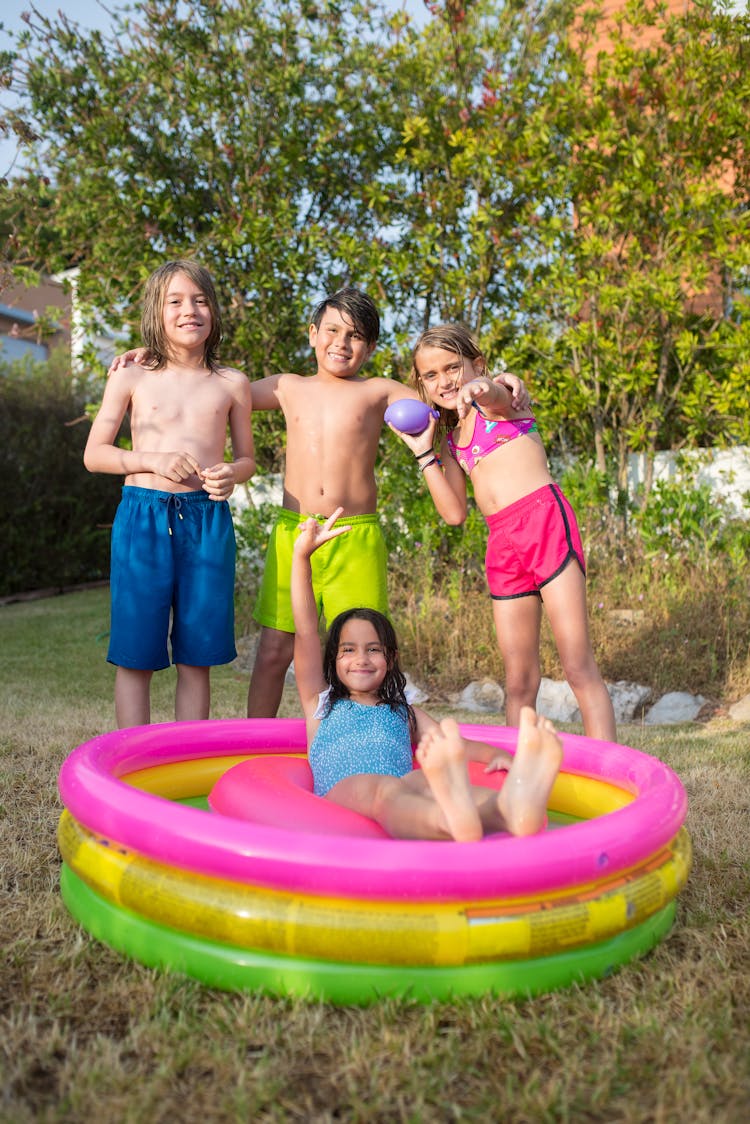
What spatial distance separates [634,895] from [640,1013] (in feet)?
0.78

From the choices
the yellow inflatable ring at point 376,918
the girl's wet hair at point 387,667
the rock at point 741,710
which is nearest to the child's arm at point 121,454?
the girl's wet hair at point 387,667

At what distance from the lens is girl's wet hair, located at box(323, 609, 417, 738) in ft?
9.58

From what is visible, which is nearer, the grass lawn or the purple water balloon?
the grass lawn

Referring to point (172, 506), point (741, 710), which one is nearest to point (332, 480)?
point (172, 506)

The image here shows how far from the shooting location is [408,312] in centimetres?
749

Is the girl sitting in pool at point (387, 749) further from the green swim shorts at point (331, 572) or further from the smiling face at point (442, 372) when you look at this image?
the smiling face at point (442, 372)

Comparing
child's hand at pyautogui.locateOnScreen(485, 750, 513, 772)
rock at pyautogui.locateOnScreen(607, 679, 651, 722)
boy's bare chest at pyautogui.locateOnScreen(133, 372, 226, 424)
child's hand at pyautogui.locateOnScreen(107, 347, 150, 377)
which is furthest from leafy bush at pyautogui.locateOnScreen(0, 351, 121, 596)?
child's hand at pyautogui.locateOnScreen(485, 750, 513, 772)

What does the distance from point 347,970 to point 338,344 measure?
2.38 m

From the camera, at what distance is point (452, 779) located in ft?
6.73

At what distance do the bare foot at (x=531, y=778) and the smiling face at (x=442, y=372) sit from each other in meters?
1.67

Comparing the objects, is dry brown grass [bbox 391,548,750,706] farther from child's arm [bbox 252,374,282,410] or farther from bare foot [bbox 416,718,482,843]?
bare foot [bbox 416,718,482,843]

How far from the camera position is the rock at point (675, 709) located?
5352 millimetres

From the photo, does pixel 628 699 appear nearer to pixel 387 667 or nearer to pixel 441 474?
pixel 441 474

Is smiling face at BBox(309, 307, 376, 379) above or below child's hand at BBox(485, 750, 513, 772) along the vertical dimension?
above
